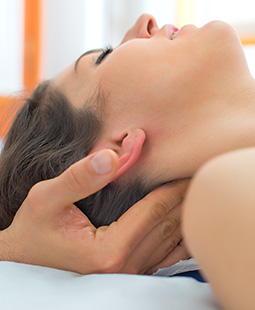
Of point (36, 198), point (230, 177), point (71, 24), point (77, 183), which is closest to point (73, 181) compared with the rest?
point (77, 183)

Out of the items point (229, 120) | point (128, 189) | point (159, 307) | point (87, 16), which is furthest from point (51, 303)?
point (87, 16)

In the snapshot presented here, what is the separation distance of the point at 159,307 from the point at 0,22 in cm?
307

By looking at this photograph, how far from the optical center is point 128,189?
976 mm

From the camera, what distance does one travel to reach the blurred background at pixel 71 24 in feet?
9.22

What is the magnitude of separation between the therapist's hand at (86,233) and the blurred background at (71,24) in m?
2.09

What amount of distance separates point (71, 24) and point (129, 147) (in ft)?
7.42

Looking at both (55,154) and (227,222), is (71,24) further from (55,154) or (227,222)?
(227,222)

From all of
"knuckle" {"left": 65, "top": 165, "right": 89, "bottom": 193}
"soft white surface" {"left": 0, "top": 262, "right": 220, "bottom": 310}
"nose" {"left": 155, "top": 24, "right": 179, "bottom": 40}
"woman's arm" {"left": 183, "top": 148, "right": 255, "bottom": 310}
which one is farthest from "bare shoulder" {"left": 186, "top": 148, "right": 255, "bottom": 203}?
"nose" {"left": 155, "top": 24, "right": 179, "bottom": 40}

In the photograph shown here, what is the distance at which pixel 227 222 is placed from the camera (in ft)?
1.53

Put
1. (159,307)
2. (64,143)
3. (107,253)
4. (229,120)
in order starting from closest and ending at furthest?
(159,307) → (107,253) → (229,120) → (64,143)

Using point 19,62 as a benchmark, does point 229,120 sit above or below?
above

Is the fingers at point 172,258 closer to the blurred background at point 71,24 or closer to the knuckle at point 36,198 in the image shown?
the knuckle at point 36,198

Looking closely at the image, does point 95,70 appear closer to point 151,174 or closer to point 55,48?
point 151,174

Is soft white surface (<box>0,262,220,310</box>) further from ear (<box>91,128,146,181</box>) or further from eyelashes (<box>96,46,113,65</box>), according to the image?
eyelashes (<box>96,46,113,65</box>)
